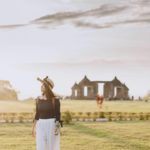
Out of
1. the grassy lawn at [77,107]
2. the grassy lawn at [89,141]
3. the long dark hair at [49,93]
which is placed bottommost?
the grassy lawn at [89,141]

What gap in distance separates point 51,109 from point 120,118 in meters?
26.6

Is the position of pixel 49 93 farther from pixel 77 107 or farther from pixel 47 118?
pixel 77 107

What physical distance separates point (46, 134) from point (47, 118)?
0.34 metres

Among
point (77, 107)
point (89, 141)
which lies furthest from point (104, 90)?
point (89, 141)

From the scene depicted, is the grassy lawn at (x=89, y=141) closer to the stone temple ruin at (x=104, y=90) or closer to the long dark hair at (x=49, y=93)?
the long dark hair at (x=49, y=93)

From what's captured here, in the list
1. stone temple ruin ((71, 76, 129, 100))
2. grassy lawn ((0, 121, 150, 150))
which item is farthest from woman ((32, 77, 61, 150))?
stone temple ruin ((71, 76, 129, 100))

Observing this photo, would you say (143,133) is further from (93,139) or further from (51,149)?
(51,149)

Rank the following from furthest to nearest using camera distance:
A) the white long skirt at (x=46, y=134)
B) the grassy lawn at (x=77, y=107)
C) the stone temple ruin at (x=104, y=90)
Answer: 1. the stone temple ruin at (x=104, y=90)
2. the grassy lawn at (x=77, y=107)
3. the white long skirt at (x=46, y=134)

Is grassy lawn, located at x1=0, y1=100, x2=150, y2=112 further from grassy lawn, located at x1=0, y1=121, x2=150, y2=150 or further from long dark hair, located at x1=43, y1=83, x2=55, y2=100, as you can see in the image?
long dark hair, located at x1=43, y1=83, x2=55, y2=100

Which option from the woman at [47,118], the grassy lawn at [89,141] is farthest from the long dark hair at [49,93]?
the grassy lawn at [89,141]

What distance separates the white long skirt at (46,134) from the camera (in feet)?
37.2

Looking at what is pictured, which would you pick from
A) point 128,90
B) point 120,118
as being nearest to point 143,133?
point 120,118

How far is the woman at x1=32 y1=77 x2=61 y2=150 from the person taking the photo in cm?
1134

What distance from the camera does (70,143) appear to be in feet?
65.3
